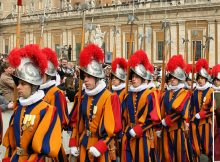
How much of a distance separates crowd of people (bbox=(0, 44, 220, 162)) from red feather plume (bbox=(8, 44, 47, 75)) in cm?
1

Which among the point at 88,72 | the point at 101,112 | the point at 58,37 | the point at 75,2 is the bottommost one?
the point at 101,112

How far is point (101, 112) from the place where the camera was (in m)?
6.66

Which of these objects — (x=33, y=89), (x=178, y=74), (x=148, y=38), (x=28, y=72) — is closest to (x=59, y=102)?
(x=33, y=89)

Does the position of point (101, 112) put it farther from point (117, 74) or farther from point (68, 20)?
point (68, 20)

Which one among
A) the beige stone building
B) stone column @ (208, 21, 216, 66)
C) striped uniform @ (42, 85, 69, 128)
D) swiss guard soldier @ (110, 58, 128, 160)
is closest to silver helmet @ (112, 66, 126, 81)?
swiss guard soldier @ (110, 58, 128, 160)

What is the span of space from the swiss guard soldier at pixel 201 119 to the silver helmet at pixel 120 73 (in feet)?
5.57

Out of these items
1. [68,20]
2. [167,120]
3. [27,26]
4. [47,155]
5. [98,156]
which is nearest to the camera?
[47,155]

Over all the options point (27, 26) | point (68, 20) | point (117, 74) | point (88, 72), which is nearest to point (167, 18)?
point (68, 20)

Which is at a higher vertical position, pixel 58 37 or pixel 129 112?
pixel 58 37

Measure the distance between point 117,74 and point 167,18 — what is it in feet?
108

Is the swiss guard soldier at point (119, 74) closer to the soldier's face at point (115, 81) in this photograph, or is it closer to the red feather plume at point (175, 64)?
the soldier's face at point (115, 81)

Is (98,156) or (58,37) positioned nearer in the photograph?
(98,156)

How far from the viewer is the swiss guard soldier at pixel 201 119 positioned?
9938mm

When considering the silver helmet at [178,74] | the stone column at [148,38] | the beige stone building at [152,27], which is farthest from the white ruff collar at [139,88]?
the stone column at [148,38]
